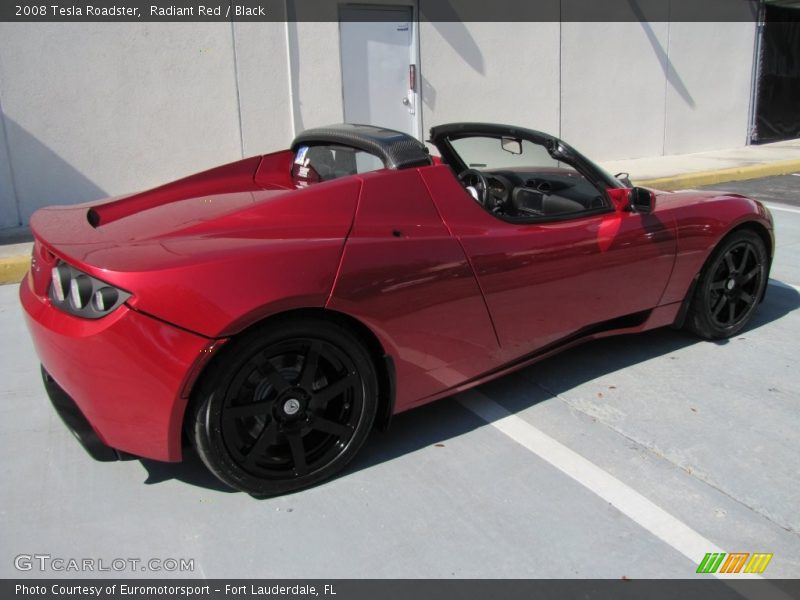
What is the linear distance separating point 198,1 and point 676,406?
22.2ft

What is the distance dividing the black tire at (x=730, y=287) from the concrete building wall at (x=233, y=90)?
579cm

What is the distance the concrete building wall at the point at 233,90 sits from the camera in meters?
7.34

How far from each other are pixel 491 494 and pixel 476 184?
5.36 feet

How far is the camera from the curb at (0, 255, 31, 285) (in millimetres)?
5934

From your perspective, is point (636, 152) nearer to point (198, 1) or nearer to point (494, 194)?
point (198, 1)

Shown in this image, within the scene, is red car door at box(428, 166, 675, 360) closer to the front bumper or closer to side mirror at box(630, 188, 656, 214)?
side mirror at box(630, 188, 656, 214)

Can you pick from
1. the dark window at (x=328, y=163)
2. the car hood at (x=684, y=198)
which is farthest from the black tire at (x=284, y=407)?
the car hood at (x=684, y=198)

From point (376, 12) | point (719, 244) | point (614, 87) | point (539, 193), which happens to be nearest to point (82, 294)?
point (539, 193)

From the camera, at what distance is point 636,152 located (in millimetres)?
11820

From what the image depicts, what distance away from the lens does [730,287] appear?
13.7 ft

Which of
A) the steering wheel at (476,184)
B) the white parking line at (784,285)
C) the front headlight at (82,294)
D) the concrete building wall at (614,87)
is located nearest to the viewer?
the front headlight at (82,294)
